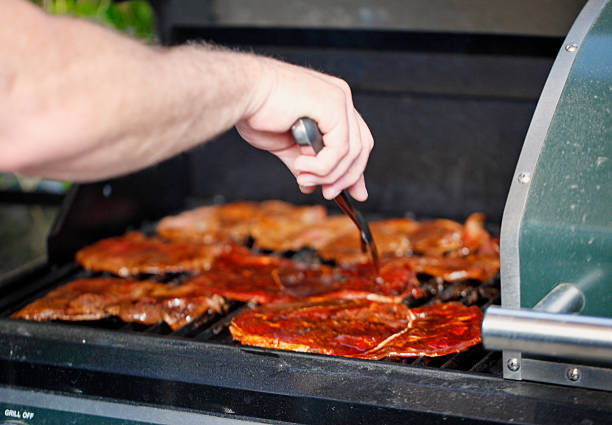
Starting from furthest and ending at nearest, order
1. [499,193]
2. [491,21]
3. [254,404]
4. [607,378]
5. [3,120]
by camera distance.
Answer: [499,193] → [491,21] → [254,404] → [607,378] → [3,120]

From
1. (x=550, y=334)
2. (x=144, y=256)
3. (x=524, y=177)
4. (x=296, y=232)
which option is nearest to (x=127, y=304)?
(x=144, y=256)

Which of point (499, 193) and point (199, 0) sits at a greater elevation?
point (199, 0)

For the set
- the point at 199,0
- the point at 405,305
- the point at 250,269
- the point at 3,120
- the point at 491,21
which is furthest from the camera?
the point at 199,0

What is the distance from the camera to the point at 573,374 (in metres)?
1.31

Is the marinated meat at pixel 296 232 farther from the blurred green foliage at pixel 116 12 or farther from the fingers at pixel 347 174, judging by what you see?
the blurred green foliage at pixel 116 12

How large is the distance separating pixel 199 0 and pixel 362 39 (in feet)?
1.66

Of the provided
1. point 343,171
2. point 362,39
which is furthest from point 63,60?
point 362,39

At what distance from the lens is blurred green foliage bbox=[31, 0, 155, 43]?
11.5ft

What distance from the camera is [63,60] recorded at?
985 millimetres

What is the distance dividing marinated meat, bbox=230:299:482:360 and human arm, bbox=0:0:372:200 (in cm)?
39

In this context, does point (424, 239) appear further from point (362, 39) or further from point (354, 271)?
point (362, 39)

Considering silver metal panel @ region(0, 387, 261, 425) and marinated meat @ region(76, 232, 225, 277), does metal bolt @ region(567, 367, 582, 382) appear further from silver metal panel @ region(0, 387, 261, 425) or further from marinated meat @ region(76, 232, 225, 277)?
marinated meat @ region(76, 232, 225, 277)

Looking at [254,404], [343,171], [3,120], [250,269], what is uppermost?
[3,120]

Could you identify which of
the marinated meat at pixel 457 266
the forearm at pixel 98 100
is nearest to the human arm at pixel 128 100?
the forearm at pixel 98 100
